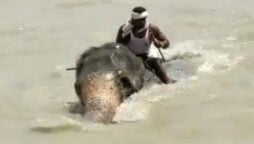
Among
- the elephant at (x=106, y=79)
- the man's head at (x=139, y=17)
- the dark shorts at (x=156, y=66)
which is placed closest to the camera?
the elephant at (x=106, y=79)

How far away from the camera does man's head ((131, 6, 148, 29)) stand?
10.1 m

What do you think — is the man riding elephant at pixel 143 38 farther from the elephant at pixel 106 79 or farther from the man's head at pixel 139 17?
the elephant at pixel 106 79

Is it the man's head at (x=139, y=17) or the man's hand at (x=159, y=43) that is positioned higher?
the man's head at (x=139, y=17)

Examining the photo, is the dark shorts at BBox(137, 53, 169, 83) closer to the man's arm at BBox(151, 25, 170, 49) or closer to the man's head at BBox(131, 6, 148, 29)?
the man's arm at BBox(151, 25, 170, 49)

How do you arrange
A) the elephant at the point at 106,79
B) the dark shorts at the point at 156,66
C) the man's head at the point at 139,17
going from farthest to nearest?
1. the dark shorts at the point at 156,66
2. the man's head at the point at 139,17
3. the elephant at the point at 106,79

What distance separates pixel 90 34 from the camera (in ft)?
46.4

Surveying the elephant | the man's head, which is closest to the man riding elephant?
the man's head

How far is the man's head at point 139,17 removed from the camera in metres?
10.1

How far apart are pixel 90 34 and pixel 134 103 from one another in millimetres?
4592

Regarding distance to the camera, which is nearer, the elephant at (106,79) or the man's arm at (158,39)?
the elephant at (106,79)

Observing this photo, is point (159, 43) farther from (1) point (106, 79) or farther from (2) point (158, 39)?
(1) point (106, 79)

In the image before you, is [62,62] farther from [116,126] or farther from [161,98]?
[116,126]

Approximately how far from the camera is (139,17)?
10156 mm

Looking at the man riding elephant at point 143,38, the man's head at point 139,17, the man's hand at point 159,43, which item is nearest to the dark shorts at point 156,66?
the man riding elephant at point 143,38
